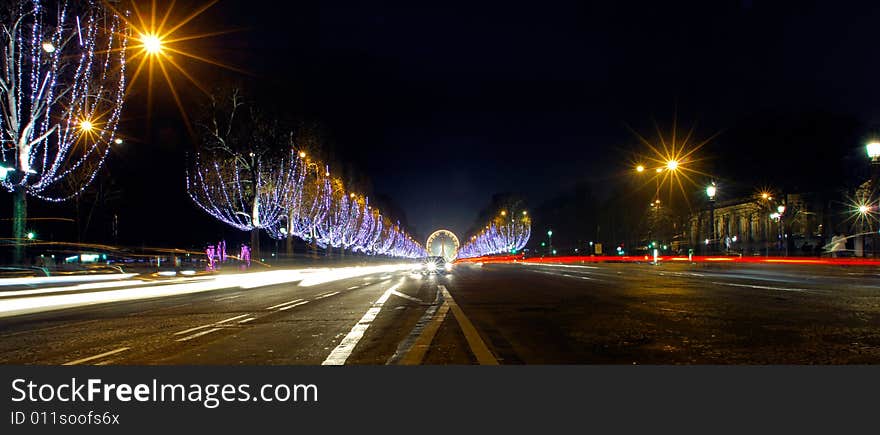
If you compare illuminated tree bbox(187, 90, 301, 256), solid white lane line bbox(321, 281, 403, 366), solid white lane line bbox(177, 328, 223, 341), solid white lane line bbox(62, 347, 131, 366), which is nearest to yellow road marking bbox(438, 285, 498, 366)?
solid white lane line bbox(321, 281, 403, 366)

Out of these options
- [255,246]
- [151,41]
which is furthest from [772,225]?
[151,41]

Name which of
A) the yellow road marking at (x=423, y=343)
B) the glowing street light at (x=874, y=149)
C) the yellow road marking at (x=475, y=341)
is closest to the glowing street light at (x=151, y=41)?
the yellow road marking at (x=475, y=341)

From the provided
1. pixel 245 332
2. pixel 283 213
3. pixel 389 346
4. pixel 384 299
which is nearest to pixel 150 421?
pixel 389 346

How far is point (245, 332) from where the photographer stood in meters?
9.51

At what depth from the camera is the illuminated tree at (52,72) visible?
23.0 m

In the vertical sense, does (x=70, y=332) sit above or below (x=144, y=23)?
below

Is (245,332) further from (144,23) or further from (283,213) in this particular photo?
(283,213)

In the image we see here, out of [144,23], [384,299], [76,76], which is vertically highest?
[144,23]

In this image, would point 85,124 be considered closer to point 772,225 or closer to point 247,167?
point 247,167

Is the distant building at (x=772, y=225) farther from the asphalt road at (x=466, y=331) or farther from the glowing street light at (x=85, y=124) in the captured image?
the glowing street light at (x=85, y=124)

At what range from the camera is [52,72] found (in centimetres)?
2377

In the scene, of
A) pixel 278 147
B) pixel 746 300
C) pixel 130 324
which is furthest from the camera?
pixel 278 147

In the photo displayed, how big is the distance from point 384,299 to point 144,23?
1631 centimetres

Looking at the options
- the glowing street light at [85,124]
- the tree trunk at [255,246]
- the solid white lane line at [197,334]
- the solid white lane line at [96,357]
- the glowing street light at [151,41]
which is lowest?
the solid white lane line at [197,334]
